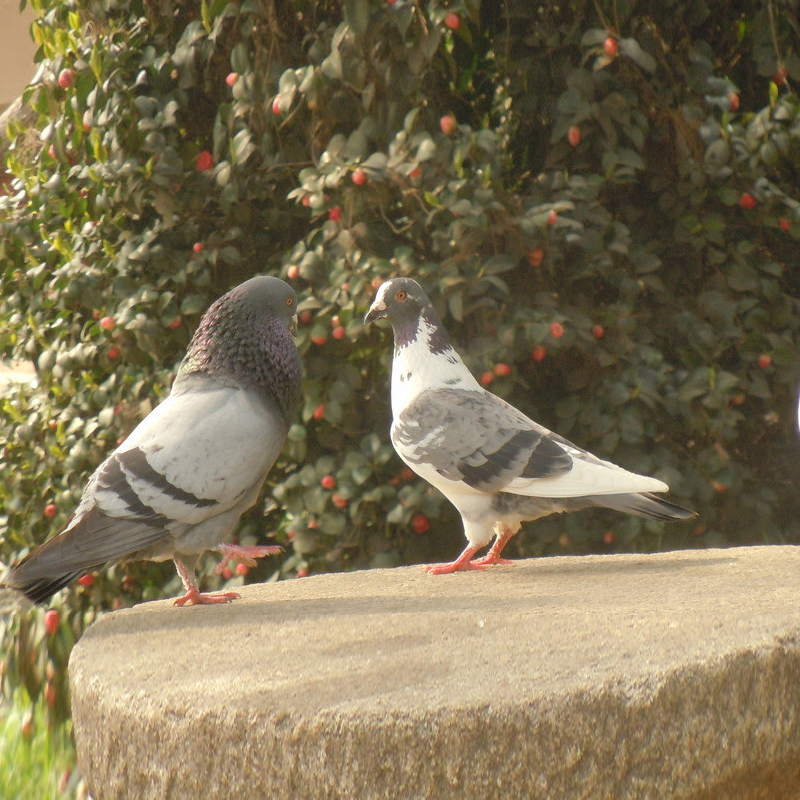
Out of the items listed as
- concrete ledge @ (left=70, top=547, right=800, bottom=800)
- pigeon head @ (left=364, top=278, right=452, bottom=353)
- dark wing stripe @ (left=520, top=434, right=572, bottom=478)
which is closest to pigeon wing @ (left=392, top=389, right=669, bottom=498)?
dark wing stripe @ (left=520, top=434, right=572, bottom=478)

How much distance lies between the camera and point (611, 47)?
10.8 feet

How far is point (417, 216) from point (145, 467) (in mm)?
1359

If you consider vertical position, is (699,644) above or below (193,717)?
below

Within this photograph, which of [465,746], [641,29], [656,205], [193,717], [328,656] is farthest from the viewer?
[656,205]

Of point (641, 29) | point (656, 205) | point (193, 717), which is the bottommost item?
point (656, 205)

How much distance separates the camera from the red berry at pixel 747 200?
369cm

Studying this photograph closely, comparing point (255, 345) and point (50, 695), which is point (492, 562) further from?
point (50, 695)

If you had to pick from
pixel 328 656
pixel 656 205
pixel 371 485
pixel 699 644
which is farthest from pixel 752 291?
pixel 328 656

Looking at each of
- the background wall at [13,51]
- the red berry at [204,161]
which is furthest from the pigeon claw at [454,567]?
the background wall at [13,51]

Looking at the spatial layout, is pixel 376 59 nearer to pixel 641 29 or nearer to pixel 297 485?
pixel 641 29

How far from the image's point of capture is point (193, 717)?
187 cm

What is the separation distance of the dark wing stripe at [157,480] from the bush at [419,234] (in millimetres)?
916

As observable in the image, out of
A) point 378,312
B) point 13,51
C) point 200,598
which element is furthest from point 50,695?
point 13,51

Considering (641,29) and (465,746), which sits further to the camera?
(641,29)
